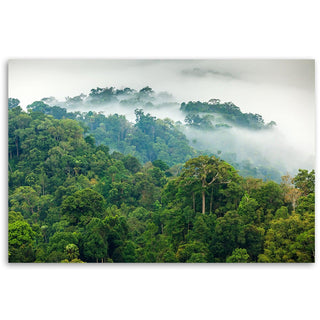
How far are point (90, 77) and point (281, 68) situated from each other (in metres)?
2.68

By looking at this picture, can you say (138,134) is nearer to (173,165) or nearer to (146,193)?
(173,165)

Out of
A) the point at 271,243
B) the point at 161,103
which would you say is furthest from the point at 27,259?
the point at 271,243

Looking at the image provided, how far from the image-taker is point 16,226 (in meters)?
6.48

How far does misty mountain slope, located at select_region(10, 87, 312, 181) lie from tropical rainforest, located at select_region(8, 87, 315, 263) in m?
0.02

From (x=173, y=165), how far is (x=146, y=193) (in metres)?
0.60

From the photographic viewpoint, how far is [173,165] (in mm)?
7234

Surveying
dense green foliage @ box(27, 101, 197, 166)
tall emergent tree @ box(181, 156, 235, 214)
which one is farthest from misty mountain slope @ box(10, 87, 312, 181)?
tall emergent tree @ box(181, 156, 235, 214)

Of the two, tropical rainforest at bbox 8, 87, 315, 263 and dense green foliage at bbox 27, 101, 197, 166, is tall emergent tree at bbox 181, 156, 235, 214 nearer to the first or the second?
tropical rainforest at bbox 8, 87, 315, 263

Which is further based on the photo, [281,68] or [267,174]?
[267,174]

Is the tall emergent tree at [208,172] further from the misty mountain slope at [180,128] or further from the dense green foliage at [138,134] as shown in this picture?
the dense green foliage at [138,134]

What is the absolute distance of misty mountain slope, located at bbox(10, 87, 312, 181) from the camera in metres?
6.78

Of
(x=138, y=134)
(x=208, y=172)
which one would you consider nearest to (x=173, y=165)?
(x=208, y=172)
